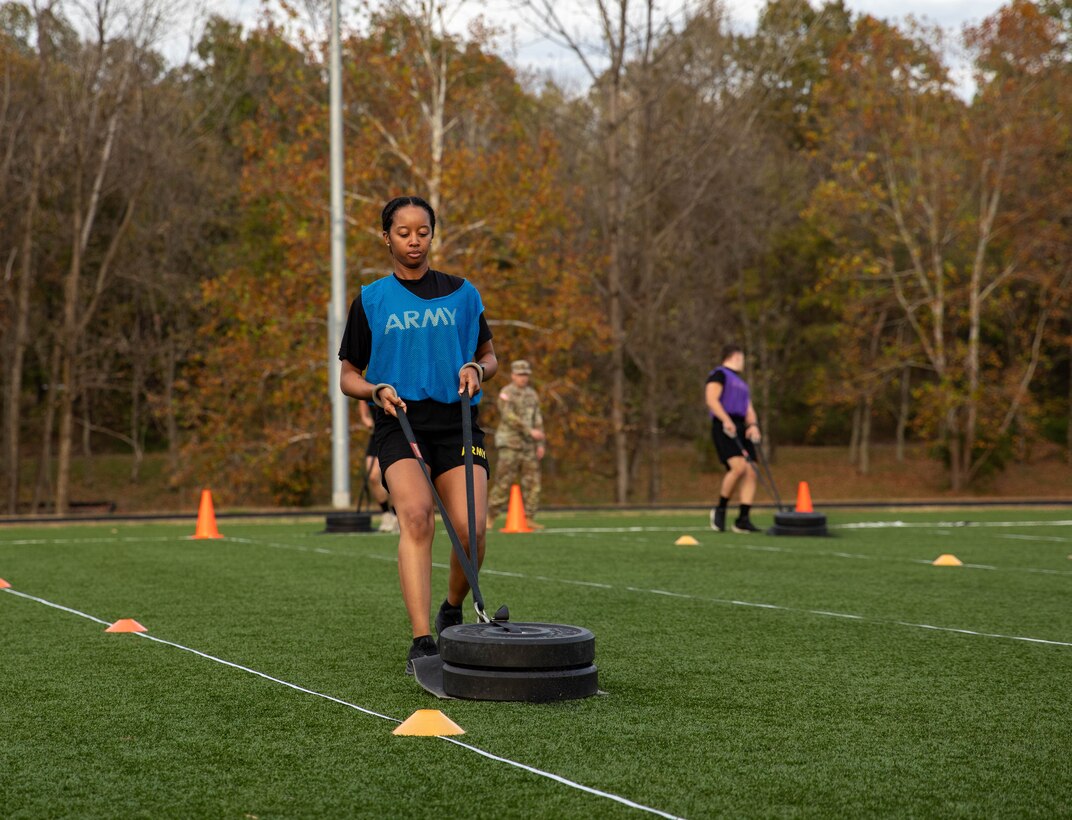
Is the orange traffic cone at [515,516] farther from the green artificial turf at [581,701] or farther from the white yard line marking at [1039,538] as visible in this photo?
the white yard line marking at [1039,538]

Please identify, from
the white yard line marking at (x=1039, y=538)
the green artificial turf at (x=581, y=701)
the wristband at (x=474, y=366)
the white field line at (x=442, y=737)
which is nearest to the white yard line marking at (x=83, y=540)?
the green artificial turf at (x=581, y=701)

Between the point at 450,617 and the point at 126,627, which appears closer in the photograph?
the point at 450,617

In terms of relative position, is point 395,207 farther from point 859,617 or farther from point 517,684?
point 859,617

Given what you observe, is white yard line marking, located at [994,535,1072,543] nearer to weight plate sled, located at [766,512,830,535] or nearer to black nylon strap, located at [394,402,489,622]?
weight plate sled, located at [766,512,830,535]

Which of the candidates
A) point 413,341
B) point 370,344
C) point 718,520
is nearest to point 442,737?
point 413,341

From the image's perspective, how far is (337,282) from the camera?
20750 millimetres

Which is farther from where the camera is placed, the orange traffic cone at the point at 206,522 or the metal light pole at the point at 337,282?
the metal light pole at the point at 337,282

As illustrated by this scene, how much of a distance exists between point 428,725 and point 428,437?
1.62 metres

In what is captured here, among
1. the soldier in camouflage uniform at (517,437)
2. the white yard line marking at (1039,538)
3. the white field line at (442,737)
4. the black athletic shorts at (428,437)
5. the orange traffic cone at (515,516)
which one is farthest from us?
the orange traffic cone at (515,516)

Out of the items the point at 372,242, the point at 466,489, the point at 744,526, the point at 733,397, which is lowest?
the point at 744,526

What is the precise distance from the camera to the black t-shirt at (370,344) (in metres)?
5.88

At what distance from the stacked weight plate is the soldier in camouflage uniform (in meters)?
9.69

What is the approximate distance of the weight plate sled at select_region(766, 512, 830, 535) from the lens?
1444 centimetres

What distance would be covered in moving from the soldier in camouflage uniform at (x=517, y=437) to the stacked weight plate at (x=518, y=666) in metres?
9.69
